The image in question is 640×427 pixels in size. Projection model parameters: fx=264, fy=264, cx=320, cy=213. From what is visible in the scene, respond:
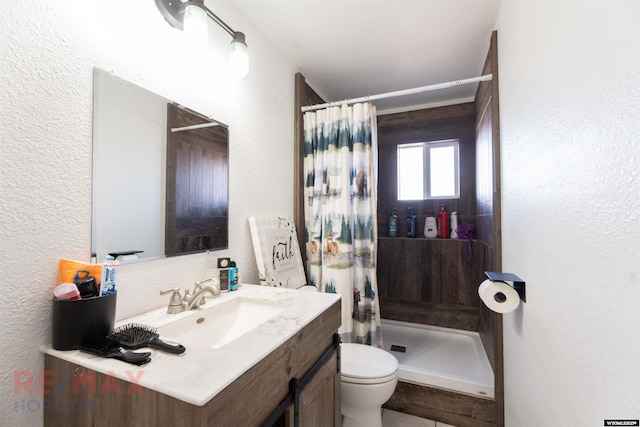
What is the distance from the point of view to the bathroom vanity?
534 millimetres

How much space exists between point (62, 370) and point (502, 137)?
207cm

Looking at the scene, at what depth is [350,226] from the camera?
1878 mm

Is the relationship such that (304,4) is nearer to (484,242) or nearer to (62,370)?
(62,370)

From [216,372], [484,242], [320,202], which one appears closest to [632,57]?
[216,372]

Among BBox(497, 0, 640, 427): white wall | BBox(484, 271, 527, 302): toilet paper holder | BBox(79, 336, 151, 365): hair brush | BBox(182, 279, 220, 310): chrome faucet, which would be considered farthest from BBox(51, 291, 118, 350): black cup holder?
BBox(484, 271, 527, 302): toilet paper holder

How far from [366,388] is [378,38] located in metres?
2.08

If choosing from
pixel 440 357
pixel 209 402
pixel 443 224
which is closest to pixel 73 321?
pixel 209 402

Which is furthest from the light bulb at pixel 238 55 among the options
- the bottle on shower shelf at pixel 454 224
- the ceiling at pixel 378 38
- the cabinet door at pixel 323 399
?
the bottle on shower shelf at pixel 454 224

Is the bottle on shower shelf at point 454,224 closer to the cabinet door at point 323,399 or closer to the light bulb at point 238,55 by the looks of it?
the cabinet door at point 323,399

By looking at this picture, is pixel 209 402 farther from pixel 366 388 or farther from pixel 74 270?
pixel 366 388

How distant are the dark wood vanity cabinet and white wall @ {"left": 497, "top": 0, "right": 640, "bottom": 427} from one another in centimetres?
75

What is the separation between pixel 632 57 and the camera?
1.67 ft

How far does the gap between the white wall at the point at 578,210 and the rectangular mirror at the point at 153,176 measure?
53.0 inches

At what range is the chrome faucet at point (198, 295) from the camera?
40.4 inches
